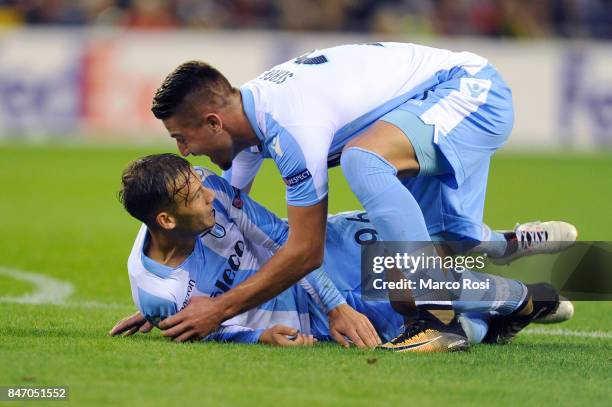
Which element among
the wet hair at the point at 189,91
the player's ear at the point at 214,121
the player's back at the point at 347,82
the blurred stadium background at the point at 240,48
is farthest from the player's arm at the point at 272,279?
the blurred stadium background at the point at 240,48

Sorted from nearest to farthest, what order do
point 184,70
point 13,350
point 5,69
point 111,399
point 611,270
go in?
1. point 111,399
2. point 13,350
3. point 184,70
4. point 611,270
5. point 5,69

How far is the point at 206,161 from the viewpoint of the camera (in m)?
17.4

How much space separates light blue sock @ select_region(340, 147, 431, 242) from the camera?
5773 millimetres

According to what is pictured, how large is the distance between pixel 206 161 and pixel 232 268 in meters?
11.3

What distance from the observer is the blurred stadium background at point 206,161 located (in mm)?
5012

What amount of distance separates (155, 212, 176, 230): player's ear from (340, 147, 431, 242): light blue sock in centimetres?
85

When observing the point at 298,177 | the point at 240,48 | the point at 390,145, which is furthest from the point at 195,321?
the point at 240,48

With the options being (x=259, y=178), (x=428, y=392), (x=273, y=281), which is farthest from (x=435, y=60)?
(x=259, y=178)

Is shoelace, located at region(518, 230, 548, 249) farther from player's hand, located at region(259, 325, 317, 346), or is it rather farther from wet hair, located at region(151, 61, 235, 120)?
wet hair, located at region(151, 61, 235, 120)

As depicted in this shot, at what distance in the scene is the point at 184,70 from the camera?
5.97 metres

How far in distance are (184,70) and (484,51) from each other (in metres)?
15.5

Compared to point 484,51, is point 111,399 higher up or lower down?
higher up

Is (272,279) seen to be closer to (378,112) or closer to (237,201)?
(237,201)

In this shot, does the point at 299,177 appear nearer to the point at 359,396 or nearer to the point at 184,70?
the point at 184,70
